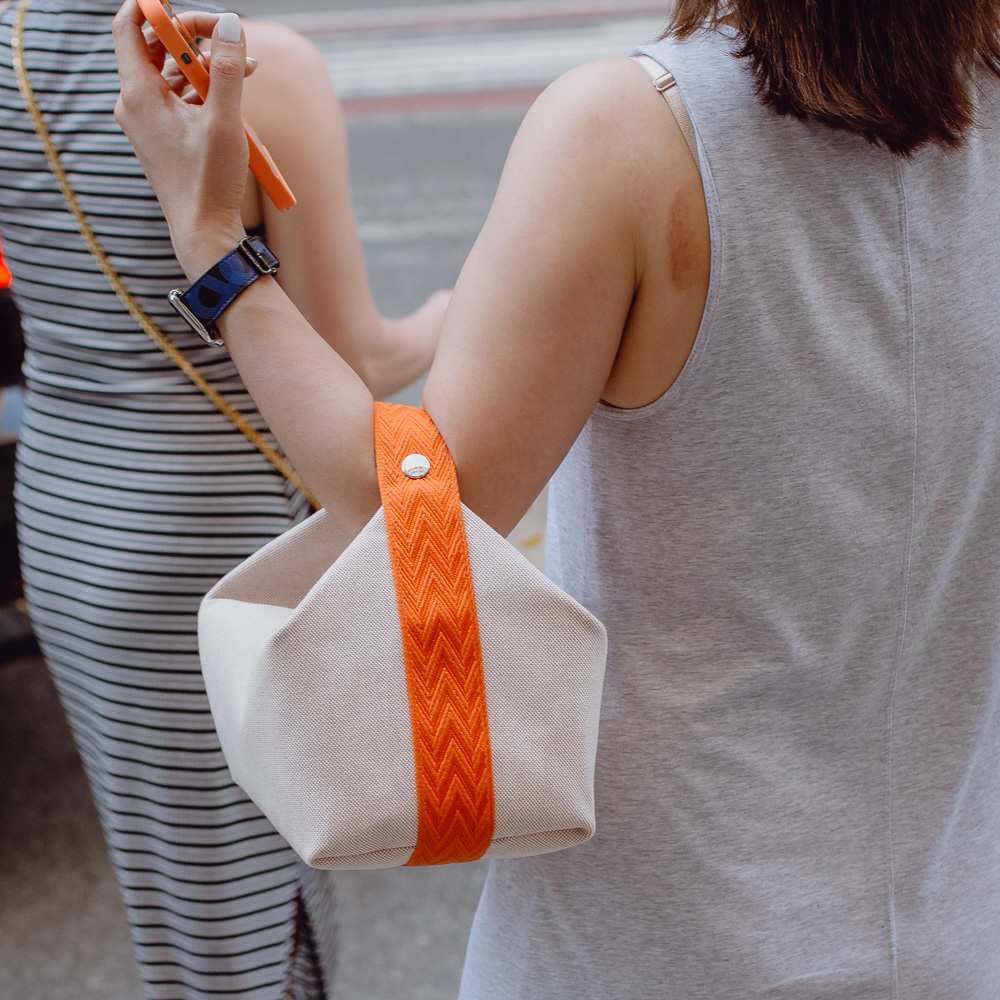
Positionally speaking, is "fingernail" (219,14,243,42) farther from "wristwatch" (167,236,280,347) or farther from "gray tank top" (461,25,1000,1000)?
"gray tank top" (461,25,1000,1000)

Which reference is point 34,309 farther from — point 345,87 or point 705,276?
point 345,87

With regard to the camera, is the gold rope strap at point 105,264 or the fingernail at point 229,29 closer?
the fingernail at point 229,29

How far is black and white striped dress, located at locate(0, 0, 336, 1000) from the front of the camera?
1.33m

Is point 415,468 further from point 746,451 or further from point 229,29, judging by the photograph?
point 229,29

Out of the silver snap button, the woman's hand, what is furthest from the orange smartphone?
the silver snap button

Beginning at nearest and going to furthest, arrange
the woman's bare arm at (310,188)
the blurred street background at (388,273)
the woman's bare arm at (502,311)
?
the woman's bare arm at (502,311), the woman's bare arm at (310,188), the blurred street background at (388,273)

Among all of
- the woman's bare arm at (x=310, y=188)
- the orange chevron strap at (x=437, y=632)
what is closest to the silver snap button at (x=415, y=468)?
the orange chevron strap at (x=437, y=632)

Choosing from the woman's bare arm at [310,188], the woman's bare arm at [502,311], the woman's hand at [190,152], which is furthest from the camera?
the woman's bare arm at [310,188]

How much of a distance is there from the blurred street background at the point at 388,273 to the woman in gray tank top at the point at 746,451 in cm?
39

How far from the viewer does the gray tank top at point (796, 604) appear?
82 cm

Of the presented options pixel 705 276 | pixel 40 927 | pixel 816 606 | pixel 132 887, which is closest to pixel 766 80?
pixel 705 276

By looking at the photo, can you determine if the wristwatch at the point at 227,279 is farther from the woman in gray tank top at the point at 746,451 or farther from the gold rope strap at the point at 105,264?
the gold rope strap at the point at 105,264

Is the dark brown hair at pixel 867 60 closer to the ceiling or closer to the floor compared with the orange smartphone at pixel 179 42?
closer to the floor

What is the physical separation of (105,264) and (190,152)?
0.53 meters
